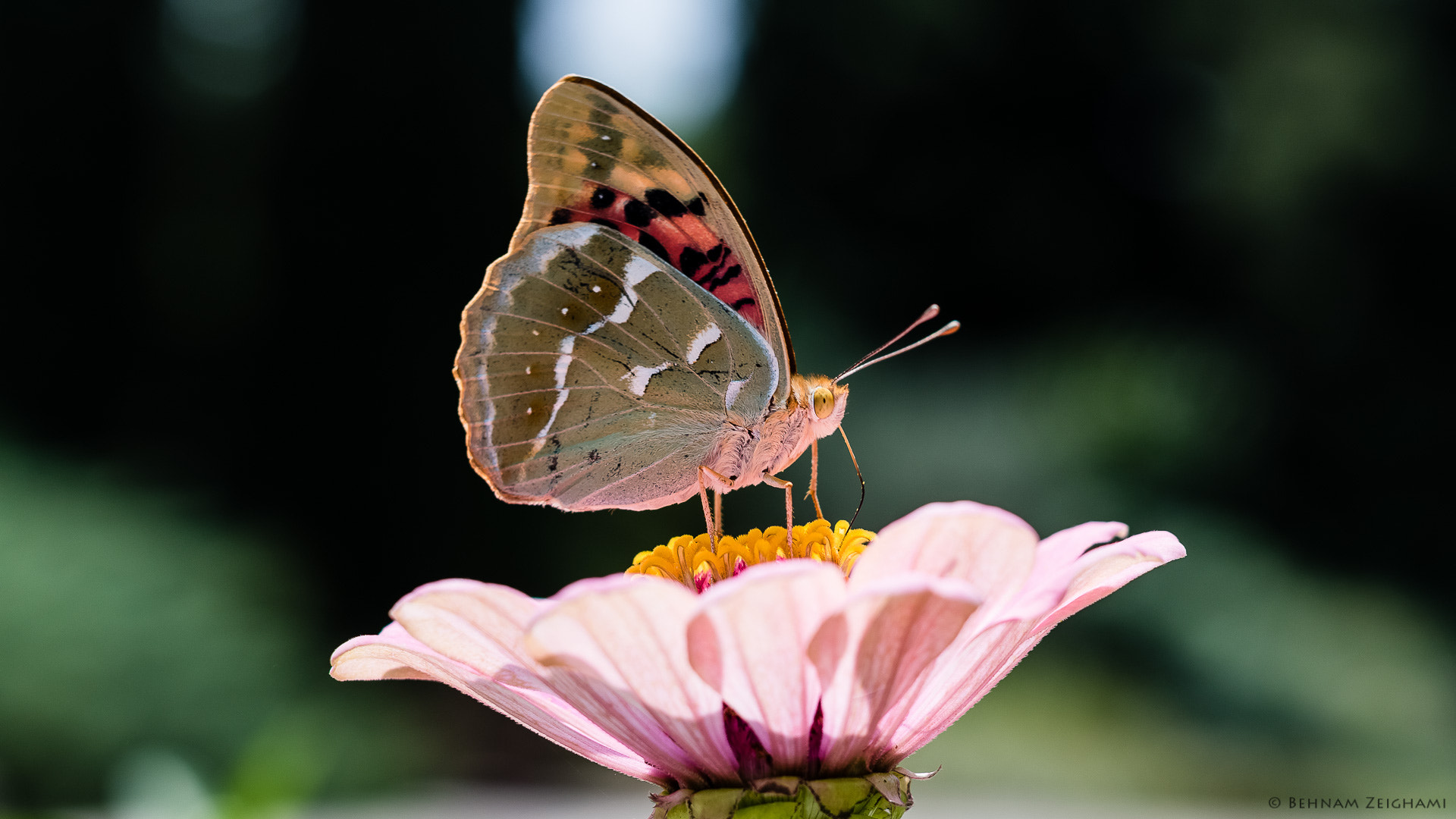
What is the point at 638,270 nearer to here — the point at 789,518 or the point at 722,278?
the point at 722,278

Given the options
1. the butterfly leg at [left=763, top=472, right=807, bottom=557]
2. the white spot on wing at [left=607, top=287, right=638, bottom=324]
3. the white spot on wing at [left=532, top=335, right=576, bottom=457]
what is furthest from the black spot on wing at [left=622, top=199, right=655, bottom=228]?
the butterfly leg at [left=763, top=472, right=807, bottom=557]

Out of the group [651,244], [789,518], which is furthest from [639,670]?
[651,244]

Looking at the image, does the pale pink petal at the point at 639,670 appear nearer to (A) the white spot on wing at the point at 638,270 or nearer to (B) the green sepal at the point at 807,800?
(B) the green sepal at the point at 807,800

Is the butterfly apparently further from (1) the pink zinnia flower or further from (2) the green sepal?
(2) the green sepal

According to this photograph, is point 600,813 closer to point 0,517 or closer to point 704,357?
point 0,517

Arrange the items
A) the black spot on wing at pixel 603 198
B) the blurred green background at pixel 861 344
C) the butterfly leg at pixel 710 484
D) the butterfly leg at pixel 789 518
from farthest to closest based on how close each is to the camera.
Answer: the blurred green background at pixel 861 344
the black spot on wing at pixel 603 198
the butterfly leg at pixel 710 484
the butterfly leg at pixel 789 518

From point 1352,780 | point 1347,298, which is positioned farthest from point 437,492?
point 1347,298

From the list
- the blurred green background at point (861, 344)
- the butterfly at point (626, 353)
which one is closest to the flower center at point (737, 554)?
the butterfly at point (626, 353)
